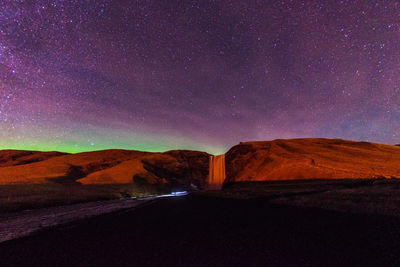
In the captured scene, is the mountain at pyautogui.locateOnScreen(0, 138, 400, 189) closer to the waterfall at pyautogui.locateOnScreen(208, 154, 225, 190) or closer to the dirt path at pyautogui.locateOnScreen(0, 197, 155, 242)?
the waterfall at pyautogui.locateOnScreen(208, 154, 225, 190)

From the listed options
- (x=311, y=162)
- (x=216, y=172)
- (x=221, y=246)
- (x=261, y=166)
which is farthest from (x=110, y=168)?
(x=221, y=246)

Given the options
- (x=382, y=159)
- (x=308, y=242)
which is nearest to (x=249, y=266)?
(x=308, y=242)

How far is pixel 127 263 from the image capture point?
4.23m

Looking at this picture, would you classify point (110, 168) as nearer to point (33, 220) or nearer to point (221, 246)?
point (33, 220)

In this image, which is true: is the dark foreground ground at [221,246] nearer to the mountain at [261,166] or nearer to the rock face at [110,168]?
the mountain at [261,166]

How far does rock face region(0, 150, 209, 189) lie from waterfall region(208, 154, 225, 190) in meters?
3.64

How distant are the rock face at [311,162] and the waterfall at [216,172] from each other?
2373 centimetres

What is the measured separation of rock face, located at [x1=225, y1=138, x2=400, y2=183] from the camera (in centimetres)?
3306

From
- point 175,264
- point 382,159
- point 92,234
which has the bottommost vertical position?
point 92,234

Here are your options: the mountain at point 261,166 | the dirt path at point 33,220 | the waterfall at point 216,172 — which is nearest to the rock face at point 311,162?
the mountain at point 261,166

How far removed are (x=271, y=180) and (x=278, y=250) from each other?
3572 centimetres

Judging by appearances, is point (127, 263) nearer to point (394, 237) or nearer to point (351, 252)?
point (351, 252)

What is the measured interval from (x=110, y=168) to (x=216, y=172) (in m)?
43.5

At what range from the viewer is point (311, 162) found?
124ft
